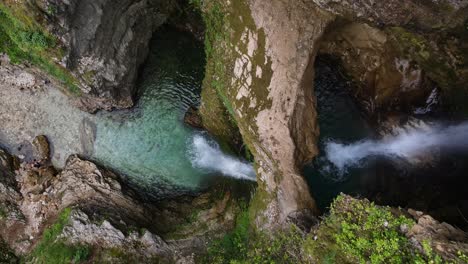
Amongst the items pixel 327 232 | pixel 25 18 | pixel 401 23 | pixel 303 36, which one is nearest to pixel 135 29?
pixel 25 18

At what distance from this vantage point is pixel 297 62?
31.5ft

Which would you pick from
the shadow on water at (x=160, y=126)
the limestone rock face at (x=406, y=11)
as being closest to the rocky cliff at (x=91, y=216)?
the shadow on water at (x=160, y=126)

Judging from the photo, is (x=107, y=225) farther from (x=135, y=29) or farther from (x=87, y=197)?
(x=135, y=29)

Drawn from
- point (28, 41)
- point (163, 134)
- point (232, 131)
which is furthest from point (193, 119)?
point (28, 41)

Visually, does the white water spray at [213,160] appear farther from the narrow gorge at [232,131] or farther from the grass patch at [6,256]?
the grass patch at [6,256]

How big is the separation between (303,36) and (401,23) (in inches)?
94.2

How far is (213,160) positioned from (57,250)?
6085 millimetres

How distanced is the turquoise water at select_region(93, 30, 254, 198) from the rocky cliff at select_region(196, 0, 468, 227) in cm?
269

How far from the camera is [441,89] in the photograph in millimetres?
11062

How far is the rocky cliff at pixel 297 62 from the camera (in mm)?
8734

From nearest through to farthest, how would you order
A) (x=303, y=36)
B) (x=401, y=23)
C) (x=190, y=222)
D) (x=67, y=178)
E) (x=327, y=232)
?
(x=327, y=232)
(x=401, y=23)
(x=303, y=36)
(x=190, y=222)
(x=67, y=178)

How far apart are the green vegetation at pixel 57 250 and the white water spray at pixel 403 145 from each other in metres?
8.61

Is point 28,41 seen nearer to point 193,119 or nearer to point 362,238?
point 193,119

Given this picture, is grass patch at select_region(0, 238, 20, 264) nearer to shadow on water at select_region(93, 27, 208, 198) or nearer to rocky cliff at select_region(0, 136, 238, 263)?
rocky cliff at select_region(0, 136, 238, 263)
